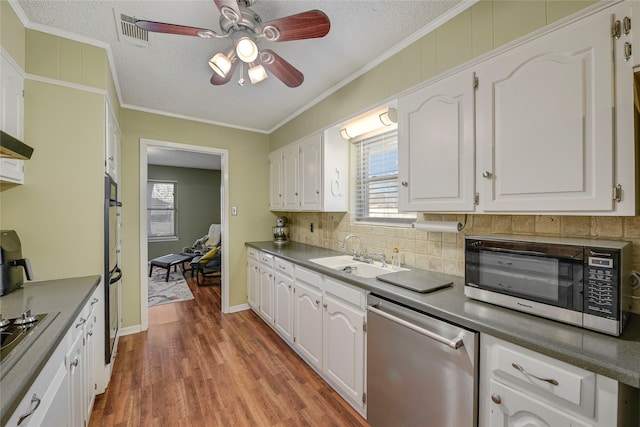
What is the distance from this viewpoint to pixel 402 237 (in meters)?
2.15

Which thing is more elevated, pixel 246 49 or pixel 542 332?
pixel 246 49

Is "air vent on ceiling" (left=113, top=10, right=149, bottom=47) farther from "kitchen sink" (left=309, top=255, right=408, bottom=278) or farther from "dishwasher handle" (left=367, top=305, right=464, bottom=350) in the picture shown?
"dishwasher handle" (left=367, top=305, right=464, bottom=350)

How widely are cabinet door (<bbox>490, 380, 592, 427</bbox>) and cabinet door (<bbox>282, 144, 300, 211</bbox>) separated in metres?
2.42

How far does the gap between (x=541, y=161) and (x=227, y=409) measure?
2.34m

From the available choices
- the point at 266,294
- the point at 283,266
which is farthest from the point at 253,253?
the point at 283,266

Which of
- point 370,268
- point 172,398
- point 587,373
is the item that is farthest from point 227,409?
point 587,373

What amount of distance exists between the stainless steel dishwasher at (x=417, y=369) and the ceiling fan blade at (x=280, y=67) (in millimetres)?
1487

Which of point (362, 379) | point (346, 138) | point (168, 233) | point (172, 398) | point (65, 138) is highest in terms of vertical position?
point (346, 138)

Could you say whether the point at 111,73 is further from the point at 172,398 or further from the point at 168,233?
the point at 168,233

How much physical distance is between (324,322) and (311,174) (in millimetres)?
1490

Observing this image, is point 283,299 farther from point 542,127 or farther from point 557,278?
point 542,127

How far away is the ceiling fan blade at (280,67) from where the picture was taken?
1624mm

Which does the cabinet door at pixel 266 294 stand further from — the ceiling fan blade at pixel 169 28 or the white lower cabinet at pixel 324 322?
the ceiling fan blade at pixel 169 28

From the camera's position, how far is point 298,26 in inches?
51.9
